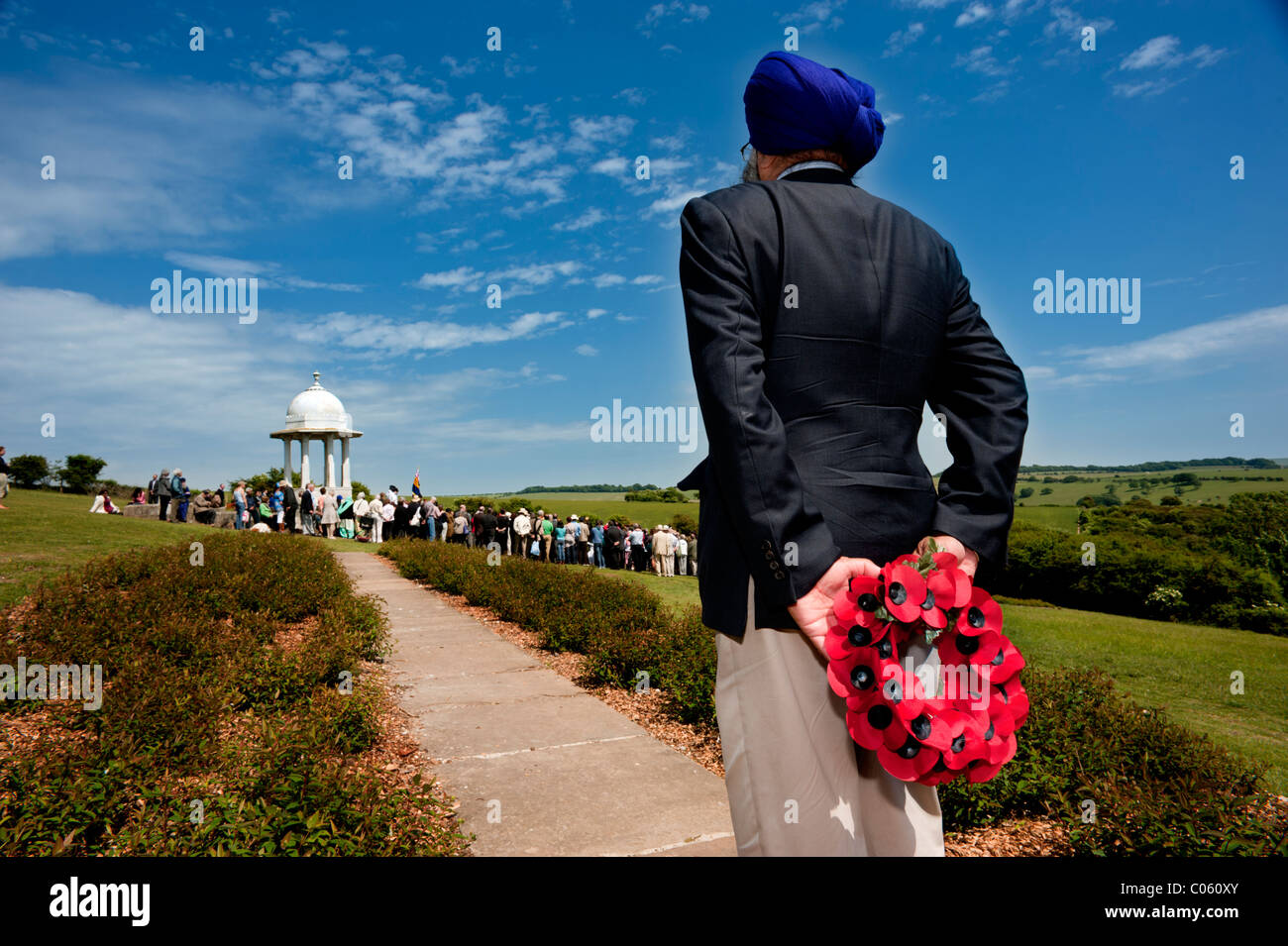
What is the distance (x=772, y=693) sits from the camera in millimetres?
1486

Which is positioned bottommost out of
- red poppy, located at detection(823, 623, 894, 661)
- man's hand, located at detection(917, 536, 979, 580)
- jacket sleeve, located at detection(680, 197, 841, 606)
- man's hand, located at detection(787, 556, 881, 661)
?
red poppy, located at detection(823, 623, 894, 661)

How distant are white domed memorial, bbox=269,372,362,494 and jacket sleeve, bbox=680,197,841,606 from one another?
115ft

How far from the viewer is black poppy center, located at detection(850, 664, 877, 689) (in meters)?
1.39

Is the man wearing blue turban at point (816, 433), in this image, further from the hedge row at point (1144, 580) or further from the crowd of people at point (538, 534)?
the crowd of people at point (538, 534)

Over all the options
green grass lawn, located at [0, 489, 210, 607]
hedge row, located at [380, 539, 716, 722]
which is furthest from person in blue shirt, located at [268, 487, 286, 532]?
hedge row, located at [380, 539, 716, 722]

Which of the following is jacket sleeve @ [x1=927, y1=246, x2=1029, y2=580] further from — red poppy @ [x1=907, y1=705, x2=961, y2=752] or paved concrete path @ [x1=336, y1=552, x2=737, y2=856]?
paved concrete path @ [x1=336, y1=552, x2=737, y2=856]

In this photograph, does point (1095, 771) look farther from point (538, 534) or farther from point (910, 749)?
point (538, 534)

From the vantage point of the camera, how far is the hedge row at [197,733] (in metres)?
3.05

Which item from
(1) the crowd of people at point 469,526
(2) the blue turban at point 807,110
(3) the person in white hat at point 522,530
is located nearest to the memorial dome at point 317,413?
(1) the crowd of people at point 469,526

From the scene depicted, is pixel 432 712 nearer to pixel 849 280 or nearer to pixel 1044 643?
pixel 849 280

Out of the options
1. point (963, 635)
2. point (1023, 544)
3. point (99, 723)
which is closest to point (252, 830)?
point (99, 723)

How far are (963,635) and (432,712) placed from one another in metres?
5.26

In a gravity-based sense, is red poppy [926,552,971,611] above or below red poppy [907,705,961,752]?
above

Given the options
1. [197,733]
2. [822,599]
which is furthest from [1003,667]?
[197,733]
